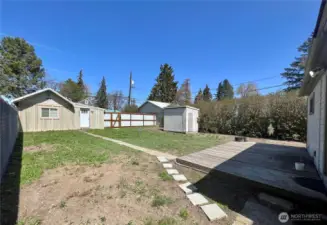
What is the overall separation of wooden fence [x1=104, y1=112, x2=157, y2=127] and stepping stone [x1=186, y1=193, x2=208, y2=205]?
1353cm

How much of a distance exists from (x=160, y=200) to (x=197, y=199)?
60 centimetres

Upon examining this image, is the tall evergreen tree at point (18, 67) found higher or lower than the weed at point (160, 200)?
higher

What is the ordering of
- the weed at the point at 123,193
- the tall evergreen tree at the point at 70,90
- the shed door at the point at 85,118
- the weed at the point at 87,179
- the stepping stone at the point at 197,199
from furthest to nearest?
the tall evergreen tree at the point at 70,90, the shed door at the point at 85,118, the weed at the point at 87,179, the weed at the point at 123,193, the stepping stone at the point at 197,199

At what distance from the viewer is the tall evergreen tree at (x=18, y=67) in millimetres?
16097

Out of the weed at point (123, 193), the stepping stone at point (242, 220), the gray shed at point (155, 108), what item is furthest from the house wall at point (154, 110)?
the stepping stone at point (242, 220)

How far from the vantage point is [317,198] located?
2.02 meters

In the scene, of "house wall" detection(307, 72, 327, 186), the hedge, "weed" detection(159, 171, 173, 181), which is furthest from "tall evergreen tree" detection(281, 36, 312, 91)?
"weed" detection(159, 171, 173, 181)

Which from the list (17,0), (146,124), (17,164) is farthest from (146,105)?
(17,164)

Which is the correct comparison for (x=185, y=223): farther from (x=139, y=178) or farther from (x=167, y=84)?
(x=167, y=84)

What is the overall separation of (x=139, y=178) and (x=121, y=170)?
2.11 feet

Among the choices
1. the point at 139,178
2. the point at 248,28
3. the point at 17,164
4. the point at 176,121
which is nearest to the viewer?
the point at 139,178

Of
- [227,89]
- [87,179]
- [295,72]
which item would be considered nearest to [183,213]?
[87,179]

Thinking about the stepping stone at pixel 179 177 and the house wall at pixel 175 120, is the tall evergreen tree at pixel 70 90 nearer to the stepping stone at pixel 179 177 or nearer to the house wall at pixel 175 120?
the house wall at pixel 175 120

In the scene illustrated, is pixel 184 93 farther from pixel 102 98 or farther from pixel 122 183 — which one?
pixel 122 183
